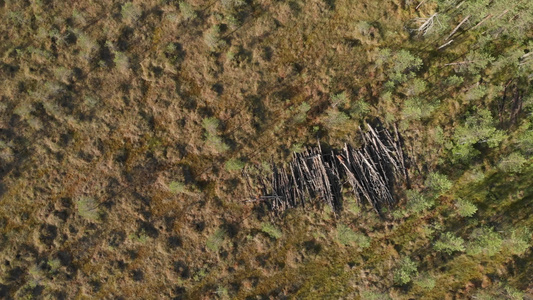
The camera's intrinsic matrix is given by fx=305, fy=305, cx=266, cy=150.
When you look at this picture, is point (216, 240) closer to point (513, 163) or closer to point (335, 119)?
point (335, 119)

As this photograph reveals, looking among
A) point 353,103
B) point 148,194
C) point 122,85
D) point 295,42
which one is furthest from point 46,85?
point 353,103

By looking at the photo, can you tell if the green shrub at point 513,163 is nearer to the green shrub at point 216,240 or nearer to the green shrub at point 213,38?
the green shrub at point 216,240

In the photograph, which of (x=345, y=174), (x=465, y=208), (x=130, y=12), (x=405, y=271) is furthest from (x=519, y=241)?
(x=130, y=12)

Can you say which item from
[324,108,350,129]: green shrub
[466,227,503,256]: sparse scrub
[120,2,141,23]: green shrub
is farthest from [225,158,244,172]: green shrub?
[466,227,503,256]: sparse scrub

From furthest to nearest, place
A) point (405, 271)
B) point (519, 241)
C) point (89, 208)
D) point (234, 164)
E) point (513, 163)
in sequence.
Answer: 1. point (89, 208)
2. point (234, 164)
3. point (405, 271)
4. point (513, 163)
5. point (519, 241)

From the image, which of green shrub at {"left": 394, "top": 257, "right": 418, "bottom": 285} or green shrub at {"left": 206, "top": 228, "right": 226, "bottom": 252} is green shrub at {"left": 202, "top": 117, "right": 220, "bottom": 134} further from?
green shrub at {"left": 394, "top": 257, "right": 418, "bottom": 285}
